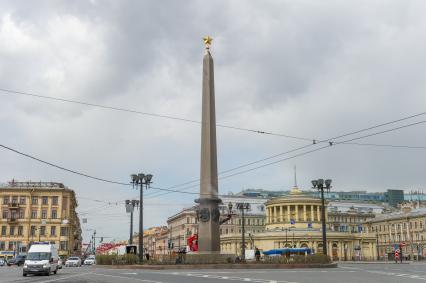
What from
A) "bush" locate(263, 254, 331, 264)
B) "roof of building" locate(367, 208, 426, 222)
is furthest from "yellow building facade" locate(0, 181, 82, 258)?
"roof of building" locate(367, 208, 426, 222)

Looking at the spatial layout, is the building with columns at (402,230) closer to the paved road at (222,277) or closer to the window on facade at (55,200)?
the window on facade at (55,200)

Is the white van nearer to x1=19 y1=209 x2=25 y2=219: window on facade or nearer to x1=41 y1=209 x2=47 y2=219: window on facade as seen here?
x1=41 y1=209 x2=47 y2=219: window on facade

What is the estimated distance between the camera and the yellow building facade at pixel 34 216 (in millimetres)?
91812

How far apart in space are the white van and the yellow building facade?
6044 cm

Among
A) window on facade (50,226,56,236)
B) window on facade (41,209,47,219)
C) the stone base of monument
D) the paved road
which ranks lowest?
the paved road

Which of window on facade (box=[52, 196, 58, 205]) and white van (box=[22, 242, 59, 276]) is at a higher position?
window on facade (box=[52, 196, 58, 205])

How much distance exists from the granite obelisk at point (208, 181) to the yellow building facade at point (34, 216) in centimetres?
6144

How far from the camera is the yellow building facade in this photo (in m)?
91.8

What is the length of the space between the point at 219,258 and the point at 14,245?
6936 cm

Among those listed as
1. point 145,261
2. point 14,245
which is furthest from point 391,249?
point 145,261

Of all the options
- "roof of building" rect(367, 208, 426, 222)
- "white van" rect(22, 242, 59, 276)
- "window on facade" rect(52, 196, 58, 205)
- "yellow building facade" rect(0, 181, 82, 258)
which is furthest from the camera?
"roof of building" rect(367, 208, 426, 222)

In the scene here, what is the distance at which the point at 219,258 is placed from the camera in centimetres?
3394

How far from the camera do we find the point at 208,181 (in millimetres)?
34062

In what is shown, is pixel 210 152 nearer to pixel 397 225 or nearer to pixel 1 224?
pixel 1 224
